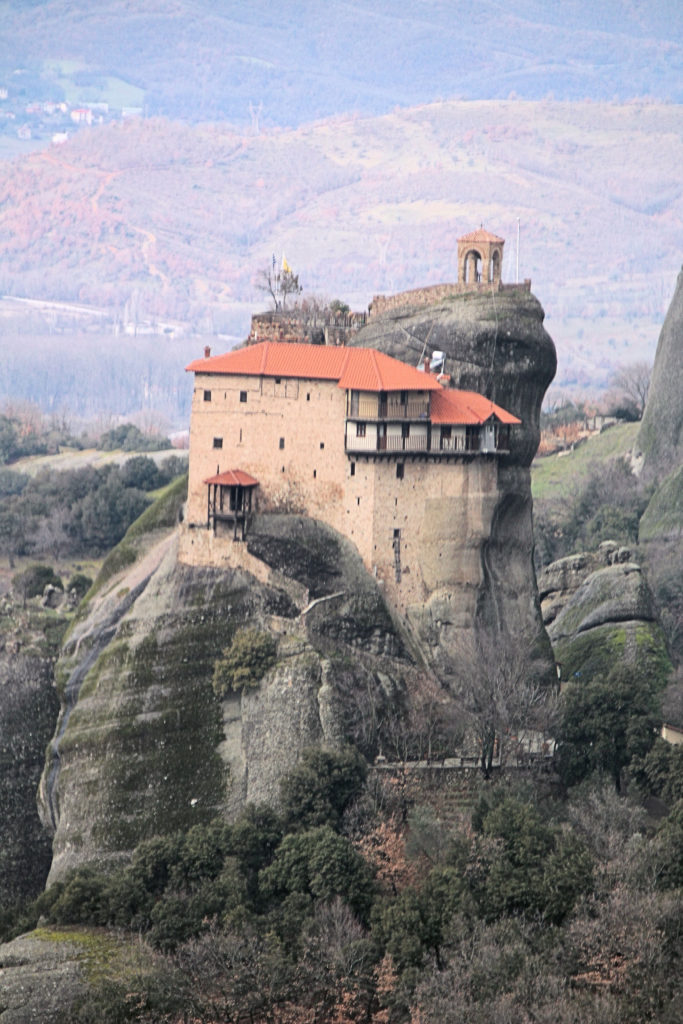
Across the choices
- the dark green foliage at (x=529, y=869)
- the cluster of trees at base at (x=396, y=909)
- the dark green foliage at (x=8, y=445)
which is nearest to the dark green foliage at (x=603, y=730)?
the cluster of trees at base at (x=396, y=909)

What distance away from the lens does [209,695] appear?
251ft

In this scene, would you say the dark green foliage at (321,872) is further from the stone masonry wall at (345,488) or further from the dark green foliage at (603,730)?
the stone masonry wall at (345,488)

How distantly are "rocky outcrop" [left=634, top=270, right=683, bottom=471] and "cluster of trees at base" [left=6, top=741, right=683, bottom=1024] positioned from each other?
2083 inches

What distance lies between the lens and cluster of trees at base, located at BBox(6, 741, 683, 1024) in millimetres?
62312

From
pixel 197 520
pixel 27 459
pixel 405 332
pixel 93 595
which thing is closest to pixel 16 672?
pixel 93 595

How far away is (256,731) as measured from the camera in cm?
A: 7525

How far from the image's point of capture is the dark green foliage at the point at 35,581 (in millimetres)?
95750

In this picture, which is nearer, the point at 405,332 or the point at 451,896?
the point at 451,896

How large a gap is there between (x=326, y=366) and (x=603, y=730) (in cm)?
1713

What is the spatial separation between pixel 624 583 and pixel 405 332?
17330 millimetres

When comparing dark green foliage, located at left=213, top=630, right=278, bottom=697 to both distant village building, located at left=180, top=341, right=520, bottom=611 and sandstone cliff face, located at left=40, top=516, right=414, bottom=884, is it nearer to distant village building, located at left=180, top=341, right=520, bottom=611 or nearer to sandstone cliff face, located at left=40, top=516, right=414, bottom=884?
sandstone cliff face, located at left=40, top=516, right=414, bottom=884

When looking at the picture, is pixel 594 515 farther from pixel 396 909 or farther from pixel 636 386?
pixel 396 909

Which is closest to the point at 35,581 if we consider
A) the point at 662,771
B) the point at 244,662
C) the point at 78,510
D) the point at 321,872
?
the point at 78,510

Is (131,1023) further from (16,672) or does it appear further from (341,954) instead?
(16,672)
